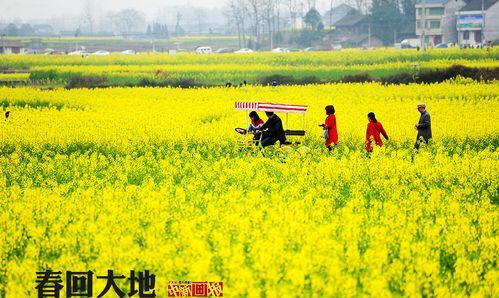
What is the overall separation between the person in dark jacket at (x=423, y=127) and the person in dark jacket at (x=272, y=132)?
116 inches

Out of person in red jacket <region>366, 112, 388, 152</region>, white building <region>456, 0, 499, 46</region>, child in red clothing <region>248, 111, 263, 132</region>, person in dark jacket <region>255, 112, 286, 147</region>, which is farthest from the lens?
white building <region>456, 0, 499, 46</region>

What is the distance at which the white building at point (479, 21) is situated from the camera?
94.0m

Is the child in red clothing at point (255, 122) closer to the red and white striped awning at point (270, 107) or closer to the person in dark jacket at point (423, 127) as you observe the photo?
the red and white striped awning at point (270, 107)

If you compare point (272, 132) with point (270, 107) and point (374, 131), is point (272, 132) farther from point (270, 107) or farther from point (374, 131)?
point (374, 131)

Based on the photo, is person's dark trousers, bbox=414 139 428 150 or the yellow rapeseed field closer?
the yellow rapeseed field

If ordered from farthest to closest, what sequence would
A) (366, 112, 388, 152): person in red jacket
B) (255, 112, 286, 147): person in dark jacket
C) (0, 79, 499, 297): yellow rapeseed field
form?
(255, 112, 286, 147): person in dark jacket, (366, 112, 388, 152): person in red jacket, (0, 79, 499, 297): yellow rapeseed field

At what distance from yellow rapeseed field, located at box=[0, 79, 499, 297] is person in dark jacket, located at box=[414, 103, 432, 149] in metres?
0.28

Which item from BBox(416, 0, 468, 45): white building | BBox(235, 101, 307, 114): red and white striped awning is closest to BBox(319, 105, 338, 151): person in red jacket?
BBox(235, 101, 307, 114): red and white striped awning

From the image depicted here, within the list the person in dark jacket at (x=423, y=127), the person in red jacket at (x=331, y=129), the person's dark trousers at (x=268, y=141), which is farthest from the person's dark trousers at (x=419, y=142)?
the person's dark trousers at (x=268, y=141)

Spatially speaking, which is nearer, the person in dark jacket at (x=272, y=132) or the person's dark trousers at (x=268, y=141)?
the person in dark jacket at (x=272, y=132)

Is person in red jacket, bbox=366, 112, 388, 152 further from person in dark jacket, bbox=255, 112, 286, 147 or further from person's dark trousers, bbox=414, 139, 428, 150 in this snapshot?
person in dark jacket, bbox=255, 112, 286, 147

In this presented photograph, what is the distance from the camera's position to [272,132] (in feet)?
65.2

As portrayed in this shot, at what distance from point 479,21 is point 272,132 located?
261 ft

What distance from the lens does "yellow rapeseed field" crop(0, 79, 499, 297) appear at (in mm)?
10250
